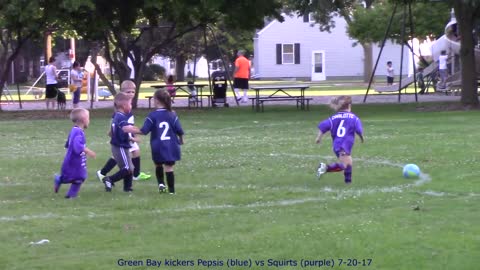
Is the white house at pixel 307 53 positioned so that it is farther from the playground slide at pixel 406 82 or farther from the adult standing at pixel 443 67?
the adult standing at pixel 443 67

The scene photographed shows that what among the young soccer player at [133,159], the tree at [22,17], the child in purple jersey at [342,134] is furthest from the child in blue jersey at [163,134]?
the tree at [22,17]

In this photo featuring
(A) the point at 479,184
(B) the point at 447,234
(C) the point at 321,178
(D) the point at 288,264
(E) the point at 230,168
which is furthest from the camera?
(E) the point at 230,168

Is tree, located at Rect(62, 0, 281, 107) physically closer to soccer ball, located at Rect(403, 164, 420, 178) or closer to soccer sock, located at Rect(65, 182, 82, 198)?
soccer ball, located at Rect(403, 164, 420, 178)

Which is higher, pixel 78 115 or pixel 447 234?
pixel 78 115

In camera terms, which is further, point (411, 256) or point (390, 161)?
point (390, 161)

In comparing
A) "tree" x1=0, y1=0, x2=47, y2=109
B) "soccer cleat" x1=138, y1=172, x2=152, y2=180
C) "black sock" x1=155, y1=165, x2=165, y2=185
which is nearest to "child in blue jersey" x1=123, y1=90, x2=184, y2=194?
"black sock" x1=155, y1=165, x2=165, y2=185

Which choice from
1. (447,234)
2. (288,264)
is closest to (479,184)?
(447,234)

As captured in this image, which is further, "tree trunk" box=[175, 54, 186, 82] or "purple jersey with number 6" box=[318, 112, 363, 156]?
"tree trunk" box=[175, 54, 186, 82]

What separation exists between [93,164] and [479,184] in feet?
21.4

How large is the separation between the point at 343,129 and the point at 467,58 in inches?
628

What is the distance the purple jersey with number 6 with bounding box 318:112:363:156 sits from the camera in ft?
40.2

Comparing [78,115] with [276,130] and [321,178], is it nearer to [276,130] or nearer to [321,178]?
[321,178]

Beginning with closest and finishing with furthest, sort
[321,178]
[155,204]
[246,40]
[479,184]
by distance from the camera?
[155,204]
[479,184]
[321,178]
[246,40]

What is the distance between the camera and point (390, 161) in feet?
47.0
